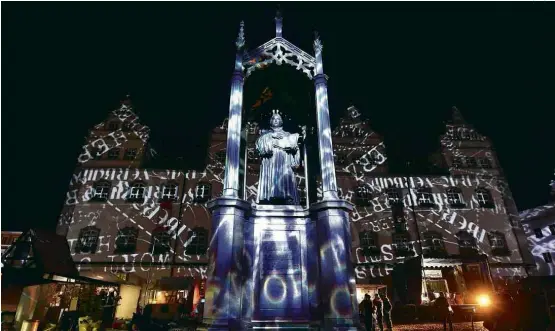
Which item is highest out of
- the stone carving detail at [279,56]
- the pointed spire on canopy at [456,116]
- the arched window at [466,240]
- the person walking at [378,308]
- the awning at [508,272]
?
the pointed spire on canopy at [456,116]

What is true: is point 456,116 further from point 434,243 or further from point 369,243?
point 369,243

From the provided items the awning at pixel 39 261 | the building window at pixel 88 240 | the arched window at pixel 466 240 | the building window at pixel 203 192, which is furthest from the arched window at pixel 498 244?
the building window at pixel 88 240

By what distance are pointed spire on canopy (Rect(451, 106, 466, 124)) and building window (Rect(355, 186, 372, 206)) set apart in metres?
11.6

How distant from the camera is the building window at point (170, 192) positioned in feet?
71.2

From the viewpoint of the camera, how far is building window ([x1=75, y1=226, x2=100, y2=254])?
1966cm

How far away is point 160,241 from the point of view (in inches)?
799

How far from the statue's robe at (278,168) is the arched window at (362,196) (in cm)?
1641

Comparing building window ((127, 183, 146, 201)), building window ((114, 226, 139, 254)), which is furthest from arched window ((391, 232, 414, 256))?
building window ((127, 183, 146, 201))

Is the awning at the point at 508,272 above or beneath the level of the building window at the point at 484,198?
beneath

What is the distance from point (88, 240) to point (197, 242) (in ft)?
24.4

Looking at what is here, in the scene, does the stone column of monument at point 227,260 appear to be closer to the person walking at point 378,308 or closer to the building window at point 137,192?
the person walking at point 378,308

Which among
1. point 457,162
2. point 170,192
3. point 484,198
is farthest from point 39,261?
point 484,198

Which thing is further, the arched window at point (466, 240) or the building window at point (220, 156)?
the building window at point (220, 156)

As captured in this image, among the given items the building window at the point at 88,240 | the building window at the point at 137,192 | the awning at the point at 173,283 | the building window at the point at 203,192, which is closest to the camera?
the awning at the point at 173,283
